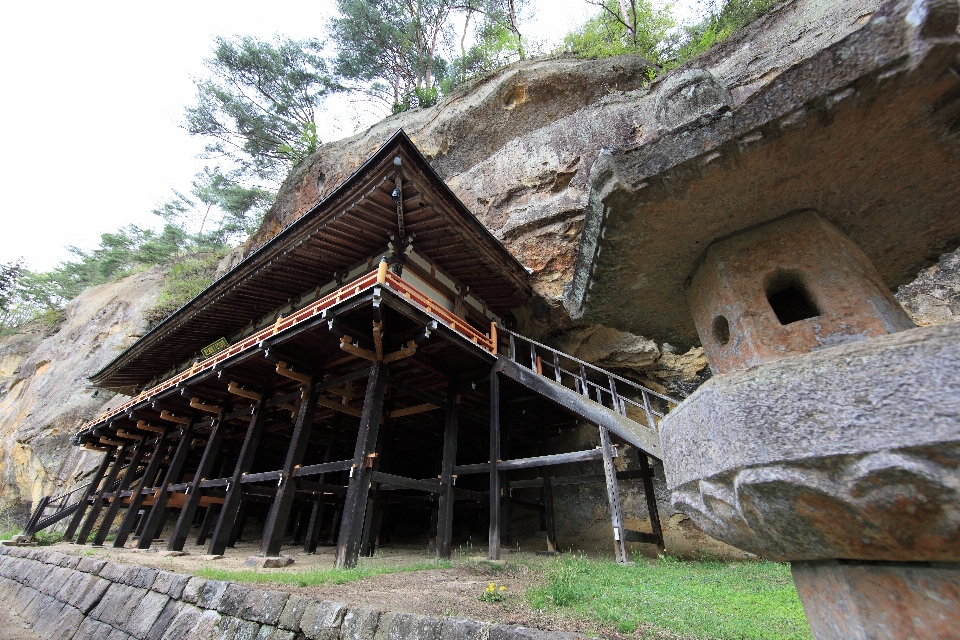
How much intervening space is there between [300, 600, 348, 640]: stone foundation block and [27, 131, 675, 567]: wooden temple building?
2.58 metres

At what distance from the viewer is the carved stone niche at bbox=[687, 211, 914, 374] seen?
2.06 metres

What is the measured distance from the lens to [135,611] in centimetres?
588

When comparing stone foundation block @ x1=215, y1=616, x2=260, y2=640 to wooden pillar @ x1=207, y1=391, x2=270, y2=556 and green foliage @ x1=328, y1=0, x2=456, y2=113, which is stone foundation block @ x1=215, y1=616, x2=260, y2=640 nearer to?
wooden pillar @ x1=207, y1=391, x2=270, y2=556

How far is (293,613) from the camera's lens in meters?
3.83

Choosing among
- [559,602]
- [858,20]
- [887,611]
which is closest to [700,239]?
[887,611]

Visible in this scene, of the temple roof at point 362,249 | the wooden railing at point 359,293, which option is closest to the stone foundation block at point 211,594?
the wooden railing at point 359,293

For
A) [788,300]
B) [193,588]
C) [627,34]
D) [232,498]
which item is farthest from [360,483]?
[627,34]

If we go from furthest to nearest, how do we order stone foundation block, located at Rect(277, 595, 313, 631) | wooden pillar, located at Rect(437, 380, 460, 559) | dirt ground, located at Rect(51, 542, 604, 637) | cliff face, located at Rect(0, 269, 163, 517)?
cliff face, located at Rect(0, 269, 163, 517) < wooden pillar, located at Rect(437, 380, 460, 559) < stone foundation block, located at Rect(277, 595, 313, 631) < dirt ground, located at Rect(51, 542, 604, 637)

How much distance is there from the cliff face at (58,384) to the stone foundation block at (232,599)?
18563 mm

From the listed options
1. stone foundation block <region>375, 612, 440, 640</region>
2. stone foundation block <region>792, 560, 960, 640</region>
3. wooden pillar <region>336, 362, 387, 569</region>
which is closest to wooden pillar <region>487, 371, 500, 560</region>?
wooden pillar <region>336, 362, 387, 569</region>

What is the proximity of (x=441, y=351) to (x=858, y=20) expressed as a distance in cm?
1324

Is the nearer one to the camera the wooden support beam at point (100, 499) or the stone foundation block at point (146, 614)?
the stone foundation block at point (146, 614)

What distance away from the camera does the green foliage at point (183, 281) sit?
2114 centimetres

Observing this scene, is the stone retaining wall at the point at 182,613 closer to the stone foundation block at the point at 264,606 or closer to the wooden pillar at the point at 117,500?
the stone foundation block at the point at 264,606
